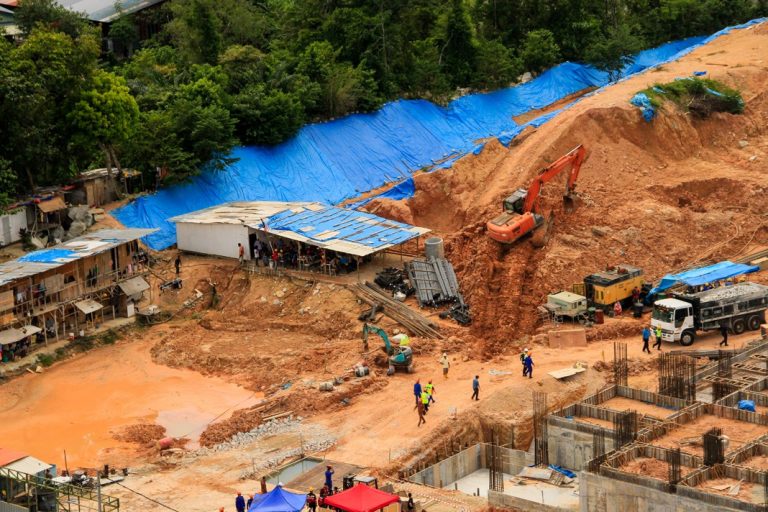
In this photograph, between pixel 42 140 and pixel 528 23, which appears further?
pixel 528 23

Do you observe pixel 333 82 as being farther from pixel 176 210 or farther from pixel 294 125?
pixel 176 210

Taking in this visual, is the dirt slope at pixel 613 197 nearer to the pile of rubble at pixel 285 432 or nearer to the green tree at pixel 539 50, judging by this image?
the pile of rubble at pixel 285 432

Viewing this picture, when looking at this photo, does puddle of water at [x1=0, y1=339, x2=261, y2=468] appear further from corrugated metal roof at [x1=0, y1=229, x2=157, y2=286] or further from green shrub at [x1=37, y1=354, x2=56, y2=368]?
corrugated metal roof at [x1=0, y1=229, x2=157, y2=286]

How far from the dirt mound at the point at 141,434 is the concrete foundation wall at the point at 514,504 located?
13056 mm

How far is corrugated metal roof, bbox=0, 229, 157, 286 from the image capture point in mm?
52469

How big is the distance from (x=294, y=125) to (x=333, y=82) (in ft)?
18.9

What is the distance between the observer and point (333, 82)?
76812mm

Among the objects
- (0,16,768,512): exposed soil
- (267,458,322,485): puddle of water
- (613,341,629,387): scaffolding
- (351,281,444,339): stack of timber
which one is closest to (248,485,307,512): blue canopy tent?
(0,16,768,512): exposed soil

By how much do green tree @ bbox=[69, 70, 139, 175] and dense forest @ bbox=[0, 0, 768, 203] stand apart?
0.06 m

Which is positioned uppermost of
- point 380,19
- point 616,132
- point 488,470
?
point 380,19

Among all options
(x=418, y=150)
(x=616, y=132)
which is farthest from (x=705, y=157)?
(x=418, y=150)

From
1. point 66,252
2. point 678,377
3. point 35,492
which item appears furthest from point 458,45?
point 35,492

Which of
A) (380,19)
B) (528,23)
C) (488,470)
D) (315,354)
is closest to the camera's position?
(488,470)

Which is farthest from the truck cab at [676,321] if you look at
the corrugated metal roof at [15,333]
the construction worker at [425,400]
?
the corrugated metal roof at [15,333]
